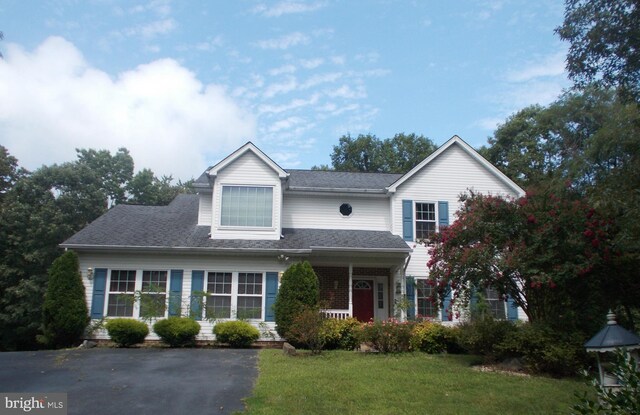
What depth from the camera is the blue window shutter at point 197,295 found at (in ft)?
56.7

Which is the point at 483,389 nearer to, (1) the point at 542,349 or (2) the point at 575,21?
(1) the point at 542,349

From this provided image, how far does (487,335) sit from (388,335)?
8.50 feet

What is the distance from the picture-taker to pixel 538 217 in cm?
1177

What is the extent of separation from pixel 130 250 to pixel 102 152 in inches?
880

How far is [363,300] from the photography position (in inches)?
779

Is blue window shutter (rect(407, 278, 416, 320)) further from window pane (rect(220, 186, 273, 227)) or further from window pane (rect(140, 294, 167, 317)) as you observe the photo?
window pane (rect(140, 294, 167, 317))

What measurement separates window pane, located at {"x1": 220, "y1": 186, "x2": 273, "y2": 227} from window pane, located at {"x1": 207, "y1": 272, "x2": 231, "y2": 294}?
196 centimetres

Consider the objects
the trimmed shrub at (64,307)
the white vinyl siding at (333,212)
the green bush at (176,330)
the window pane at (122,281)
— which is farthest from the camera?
the white vinyl siding at (333,212)

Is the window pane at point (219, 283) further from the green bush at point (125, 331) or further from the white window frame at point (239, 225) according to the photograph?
the green bush at point (125, 331)

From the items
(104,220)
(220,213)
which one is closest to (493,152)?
(220,213)

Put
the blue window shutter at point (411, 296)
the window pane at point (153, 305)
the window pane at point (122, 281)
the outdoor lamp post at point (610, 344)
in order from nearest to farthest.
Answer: the outdoor lamp post at point (610, 344) → the window pane at point (153, 305) → the window pane at point (122, 281) → the blue window shutter at point (411, 296)

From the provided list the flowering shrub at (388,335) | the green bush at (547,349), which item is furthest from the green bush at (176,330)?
the green bush at (547,349)

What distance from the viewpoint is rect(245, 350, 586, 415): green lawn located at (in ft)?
26.5

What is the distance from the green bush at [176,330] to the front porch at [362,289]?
4.88 m
